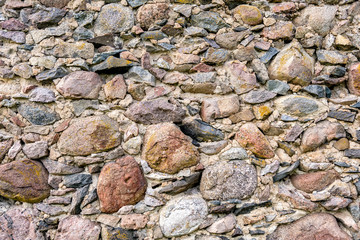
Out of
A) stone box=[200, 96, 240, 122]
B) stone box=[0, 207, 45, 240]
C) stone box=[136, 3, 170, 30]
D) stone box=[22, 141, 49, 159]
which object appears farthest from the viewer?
stone box=[136, 3, 170, 30]

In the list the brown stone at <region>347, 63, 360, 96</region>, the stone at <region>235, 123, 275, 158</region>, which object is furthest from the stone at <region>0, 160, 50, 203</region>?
the brown stone at <region>347, 63, 360, 96</region>

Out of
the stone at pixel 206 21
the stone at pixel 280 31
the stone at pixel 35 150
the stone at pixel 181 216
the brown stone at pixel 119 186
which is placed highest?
the stone at pixel 206 21

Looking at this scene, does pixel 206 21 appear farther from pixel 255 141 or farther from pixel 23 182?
pixel 23 182

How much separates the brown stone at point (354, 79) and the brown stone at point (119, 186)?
1784mm

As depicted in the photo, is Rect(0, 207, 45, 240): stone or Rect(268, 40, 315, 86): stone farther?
Rect(268, 40, 315, 86): stone

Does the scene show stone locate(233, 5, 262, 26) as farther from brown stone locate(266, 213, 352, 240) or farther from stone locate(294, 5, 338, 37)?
brown stone locate(266, 213, 352, 240)

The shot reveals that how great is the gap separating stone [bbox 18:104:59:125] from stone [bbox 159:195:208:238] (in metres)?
1.06

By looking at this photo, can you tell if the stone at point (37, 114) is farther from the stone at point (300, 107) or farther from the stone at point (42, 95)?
the stone at point (300, 107)

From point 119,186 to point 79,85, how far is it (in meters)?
0.81

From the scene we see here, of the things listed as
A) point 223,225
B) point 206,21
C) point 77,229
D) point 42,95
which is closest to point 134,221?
point 77,229

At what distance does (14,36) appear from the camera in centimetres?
193

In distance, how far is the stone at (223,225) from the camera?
1696mm

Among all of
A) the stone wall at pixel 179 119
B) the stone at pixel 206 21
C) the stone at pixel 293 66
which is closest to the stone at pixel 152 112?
the stone wall at pixel 179 119

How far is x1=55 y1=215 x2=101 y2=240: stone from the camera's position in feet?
5.45
